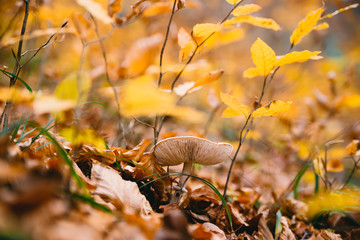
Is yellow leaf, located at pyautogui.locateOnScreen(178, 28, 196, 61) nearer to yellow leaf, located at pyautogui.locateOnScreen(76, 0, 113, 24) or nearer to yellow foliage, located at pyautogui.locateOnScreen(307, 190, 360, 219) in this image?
yellow leaf, located at pyautogui.locateOnScreen(76, 0, 113, 24)

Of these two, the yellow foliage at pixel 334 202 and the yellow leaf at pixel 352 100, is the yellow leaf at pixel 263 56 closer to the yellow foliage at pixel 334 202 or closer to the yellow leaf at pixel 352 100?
the yellow foliage at pixel 334 202

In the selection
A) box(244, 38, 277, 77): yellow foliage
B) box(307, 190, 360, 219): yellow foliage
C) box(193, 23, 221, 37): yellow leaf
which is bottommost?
box(307, 190, 360, 219): yellow foliage

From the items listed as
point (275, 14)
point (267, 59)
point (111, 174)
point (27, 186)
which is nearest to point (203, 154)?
point (111, 174)

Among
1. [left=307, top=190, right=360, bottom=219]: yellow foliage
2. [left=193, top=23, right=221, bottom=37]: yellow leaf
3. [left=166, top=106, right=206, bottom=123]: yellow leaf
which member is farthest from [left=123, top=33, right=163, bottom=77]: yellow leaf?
[left=307, top=190, right=360, bottom=219]: yellow foliage

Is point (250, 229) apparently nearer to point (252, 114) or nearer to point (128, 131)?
point (252, 114)

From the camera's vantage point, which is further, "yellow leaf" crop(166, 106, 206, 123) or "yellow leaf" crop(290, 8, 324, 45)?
"yellow leaf" crop(166, 106, 206, 123)

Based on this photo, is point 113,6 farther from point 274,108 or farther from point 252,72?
point 274,108

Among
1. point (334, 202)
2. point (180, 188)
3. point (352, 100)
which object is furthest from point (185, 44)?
point (352, 100)
